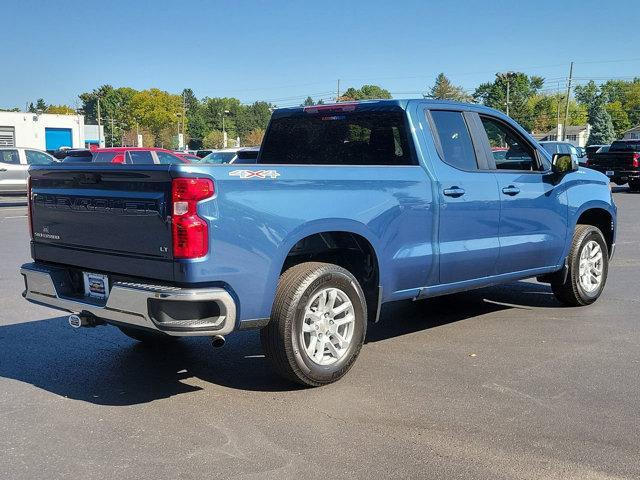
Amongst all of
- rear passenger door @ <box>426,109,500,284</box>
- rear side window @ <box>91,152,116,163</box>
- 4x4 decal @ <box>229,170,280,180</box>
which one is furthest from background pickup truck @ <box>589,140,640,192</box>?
4x4 decal @ <box>229,170,280,180</box>

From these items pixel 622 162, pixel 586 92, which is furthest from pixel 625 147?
pixel 586 92

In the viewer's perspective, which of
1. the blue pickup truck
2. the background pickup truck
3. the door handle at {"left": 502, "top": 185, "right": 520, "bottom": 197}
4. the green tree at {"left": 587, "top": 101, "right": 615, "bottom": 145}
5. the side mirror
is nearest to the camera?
the blue pickup truck

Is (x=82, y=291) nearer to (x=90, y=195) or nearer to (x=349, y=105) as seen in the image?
(x=90, y=195)

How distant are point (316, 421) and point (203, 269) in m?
1.14

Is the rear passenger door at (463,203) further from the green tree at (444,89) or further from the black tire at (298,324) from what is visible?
the green tree at (444,89)

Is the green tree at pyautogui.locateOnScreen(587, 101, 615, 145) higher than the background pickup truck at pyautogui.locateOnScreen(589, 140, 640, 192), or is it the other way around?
the green tree at pyautogui.locateOnScreen(587, 101, 615, 145)

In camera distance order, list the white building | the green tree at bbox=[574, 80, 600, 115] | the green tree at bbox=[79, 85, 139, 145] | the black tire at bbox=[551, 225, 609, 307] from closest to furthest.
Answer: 1. the black tire at bbox=[551, 225, 609, 307]
2. the white building
3. the green tree at bbox=[79, 85, 139, 145]
4. the green tree at bbox=[574, 80, 600, 115]

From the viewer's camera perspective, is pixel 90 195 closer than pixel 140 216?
No

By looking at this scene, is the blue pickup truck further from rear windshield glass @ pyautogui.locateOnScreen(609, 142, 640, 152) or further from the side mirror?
rear windshield glass @ pyautogui.locateOnScreen(609, 142, 640, 152)

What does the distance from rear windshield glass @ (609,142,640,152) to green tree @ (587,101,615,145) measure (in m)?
85.9

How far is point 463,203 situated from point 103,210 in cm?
287

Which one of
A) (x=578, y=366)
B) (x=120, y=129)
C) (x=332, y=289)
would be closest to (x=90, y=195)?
(x=332, y=289)

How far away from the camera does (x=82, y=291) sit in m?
5.02

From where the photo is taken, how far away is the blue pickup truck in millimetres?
4270
